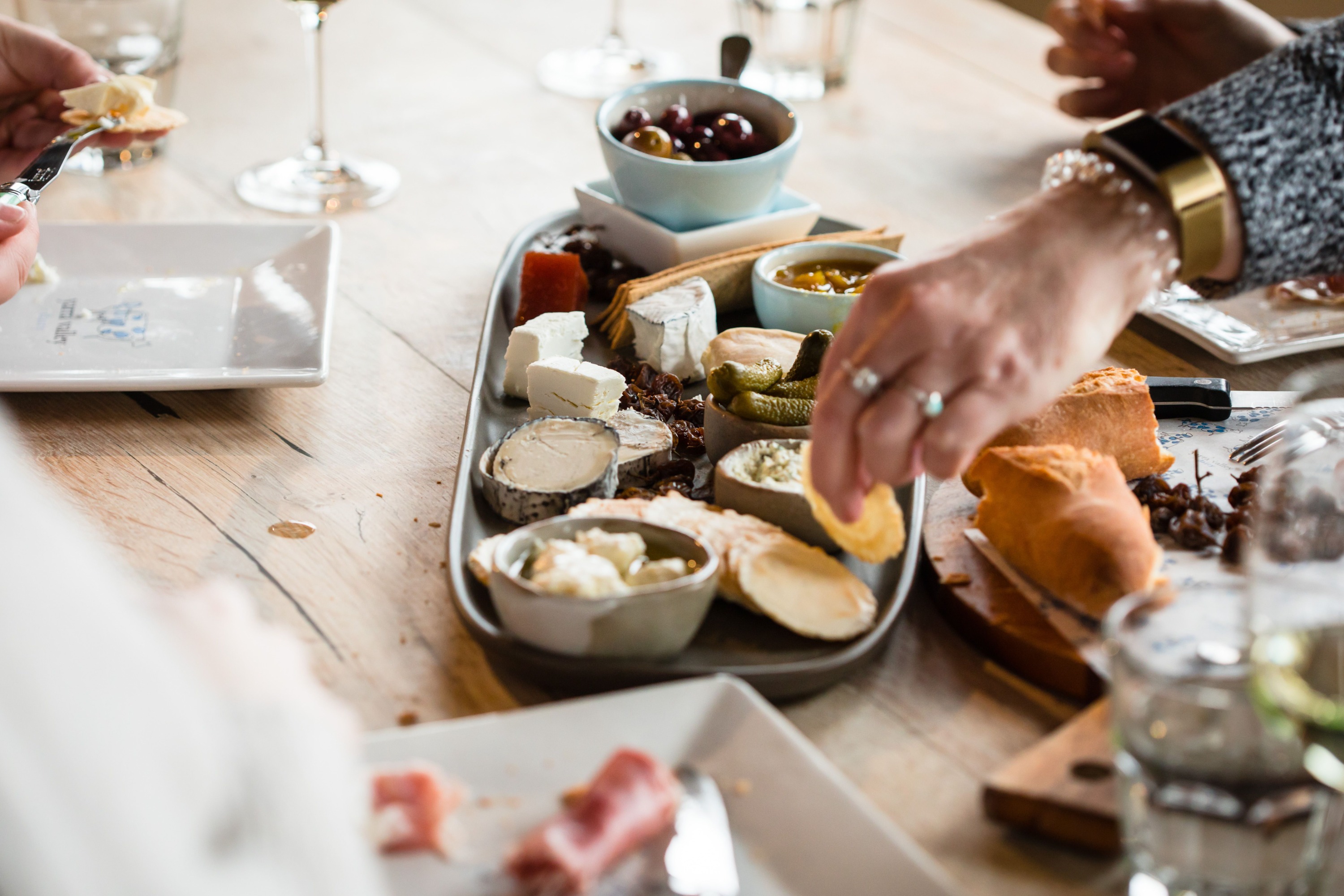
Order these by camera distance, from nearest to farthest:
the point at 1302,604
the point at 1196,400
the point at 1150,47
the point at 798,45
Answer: the point at 1302,604 → the point at 1196,400 → the point at 1150,47 → the point at 798,45

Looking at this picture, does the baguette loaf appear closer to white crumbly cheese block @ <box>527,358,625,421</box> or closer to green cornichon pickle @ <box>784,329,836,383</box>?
green cornichon pickle @ <box>784,329,836,383</box>

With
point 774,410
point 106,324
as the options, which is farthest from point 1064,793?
point 106,324

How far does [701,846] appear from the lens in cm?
66

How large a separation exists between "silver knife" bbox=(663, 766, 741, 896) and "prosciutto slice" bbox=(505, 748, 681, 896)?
0.01m

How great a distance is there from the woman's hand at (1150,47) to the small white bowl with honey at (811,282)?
683 mm

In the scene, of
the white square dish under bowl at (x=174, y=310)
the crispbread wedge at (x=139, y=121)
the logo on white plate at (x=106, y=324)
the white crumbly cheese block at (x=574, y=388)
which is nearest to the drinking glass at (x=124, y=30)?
the crispbread wedge at (x=139, y=121)

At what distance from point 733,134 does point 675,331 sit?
1.20 ft

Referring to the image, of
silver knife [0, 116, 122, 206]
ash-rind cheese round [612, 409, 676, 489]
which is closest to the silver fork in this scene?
ash-rind cheese round [612, 409, 676, 489]

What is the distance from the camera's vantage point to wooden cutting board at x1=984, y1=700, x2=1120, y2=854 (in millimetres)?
685

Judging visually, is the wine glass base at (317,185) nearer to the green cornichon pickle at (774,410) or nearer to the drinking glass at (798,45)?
the drinking glass at (798,45)

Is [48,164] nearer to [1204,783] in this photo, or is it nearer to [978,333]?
[978,333]

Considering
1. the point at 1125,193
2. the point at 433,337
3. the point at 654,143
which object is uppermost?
the point at 1125,193

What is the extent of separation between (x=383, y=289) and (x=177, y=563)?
1.96ft

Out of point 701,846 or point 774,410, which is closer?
point 701,846
